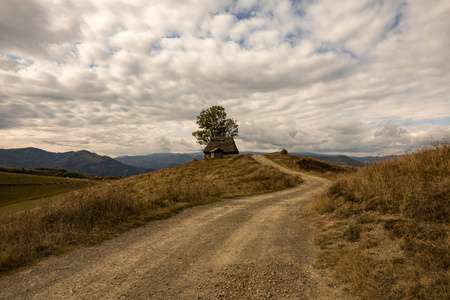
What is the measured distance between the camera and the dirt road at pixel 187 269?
4.61m

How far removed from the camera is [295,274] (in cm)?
535

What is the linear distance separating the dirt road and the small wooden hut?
45.3 metres

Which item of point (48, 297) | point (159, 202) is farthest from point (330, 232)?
point (159, 202)

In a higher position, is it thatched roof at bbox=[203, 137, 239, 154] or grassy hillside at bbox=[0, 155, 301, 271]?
thatched roof at bbox=[203, 137, 239, 154]

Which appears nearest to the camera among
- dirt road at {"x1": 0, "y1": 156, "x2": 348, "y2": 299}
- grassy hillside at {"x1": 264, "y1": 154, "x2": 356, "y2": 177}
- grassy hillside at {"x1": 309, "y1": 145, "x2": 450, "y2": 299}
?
grassy hillside at {"x1": 309, "y1": 145, "x2": 450, "y2": 299}

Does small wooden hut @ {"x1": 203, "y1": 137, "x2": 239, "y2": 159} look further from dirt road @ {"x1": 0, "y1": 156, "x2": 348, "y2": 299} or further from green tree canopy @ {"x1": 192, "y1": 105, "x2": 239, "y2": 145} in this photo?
dirt road @ {"x1": 0, "y1": 156, "x2": 348, "y2": 299}

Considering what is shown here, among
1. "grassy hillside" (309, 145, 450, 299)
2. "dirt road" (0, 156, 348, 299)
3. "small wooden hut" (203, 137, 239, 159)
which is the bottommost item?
"dirt road" (0, 156, 348, 299)

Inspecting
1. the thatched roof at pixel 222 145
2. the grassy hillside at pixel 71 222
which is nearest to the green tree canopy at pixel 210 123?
the thatched roof at pixel 222 145

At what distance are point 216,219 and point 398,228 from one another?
23.8ft

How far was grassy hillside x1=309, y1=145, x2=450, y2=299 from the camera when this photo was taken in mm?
4238

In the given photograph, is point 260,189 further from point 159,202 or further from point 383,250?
point 383,250

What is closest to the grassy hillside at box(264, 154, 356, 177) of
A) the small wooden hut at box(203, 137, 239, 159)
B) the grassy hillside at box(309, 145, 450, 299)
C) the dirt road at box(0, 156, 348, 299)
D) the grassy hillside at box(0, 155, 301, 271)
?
the small wooden hut at box(203, 137, 239, 159)

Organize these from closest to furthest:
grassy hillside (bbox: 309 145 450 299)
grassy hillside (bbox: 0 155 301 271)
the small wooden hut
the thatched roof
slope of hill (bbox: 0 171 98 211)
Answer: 1. grassy hillside (bbox: 309 145 450 299)
2. grassy hillside (bbox: 0 155 301 271)
3. slope of hill (bbox: 0 171 98 211)
4. the small wooden hut
5. the thatched roof

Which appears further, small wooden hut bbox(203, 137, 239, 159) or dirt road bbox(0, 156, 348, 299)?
small wooden hut bbox(203, 137, 239, 159)
